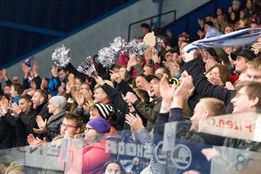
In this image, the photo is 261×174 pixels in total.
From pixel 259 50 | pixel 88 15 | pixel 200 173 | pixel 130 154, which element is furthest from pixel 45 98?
pixel 88 15

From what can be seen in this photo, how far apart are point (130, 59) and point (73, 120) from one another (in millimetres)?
4172

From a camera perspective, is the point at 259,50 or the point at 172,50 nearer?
the point at 259,50

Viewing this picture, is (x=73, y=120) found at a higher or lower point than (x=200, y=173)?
higher

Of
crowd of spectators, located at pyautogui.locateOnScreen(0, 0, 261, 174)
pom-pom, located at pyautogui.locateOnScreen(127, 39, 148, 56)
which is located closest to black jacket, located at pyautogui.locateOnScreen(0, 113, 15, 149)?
crowd of spectators, located at pyautogui.locateOnScreen(0, 0, 261, 174)

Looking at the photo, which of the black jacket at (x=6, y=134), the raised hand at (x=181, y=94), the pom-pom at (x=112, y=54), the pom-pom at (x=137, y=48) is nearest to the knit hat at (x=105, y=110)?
the black jacket at (x=6, y=134)

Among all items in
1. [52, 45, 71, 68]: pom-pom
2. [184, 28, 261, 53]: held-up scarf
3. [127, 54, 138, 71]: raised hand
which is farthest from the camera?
[52, 45, 71, 68]: pom-pom

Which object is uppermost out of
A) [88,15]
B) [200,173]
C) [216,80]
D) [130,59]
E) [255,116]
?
[88,15]

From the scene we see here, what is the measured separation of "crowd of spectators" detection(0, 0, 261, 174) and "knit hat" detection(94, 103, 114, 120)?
0.02 m

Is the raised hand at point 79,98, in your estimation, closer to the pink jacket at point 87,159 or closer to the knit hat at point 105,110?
the knit hat at point 105,110

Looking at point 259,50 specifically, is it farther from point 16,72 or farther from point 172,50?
point 16,72

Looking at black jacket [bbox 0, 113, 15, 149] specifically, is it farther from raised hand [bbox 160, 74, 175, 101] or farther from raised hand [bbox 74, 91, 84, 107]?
raised hand [bbox 160, 74, 175, 101]

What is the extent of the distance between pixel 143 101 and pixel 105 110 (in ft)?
1.44

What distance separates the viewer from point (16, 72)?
64.4ft

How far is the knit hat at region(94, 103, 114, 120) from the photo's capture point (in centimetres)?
976
